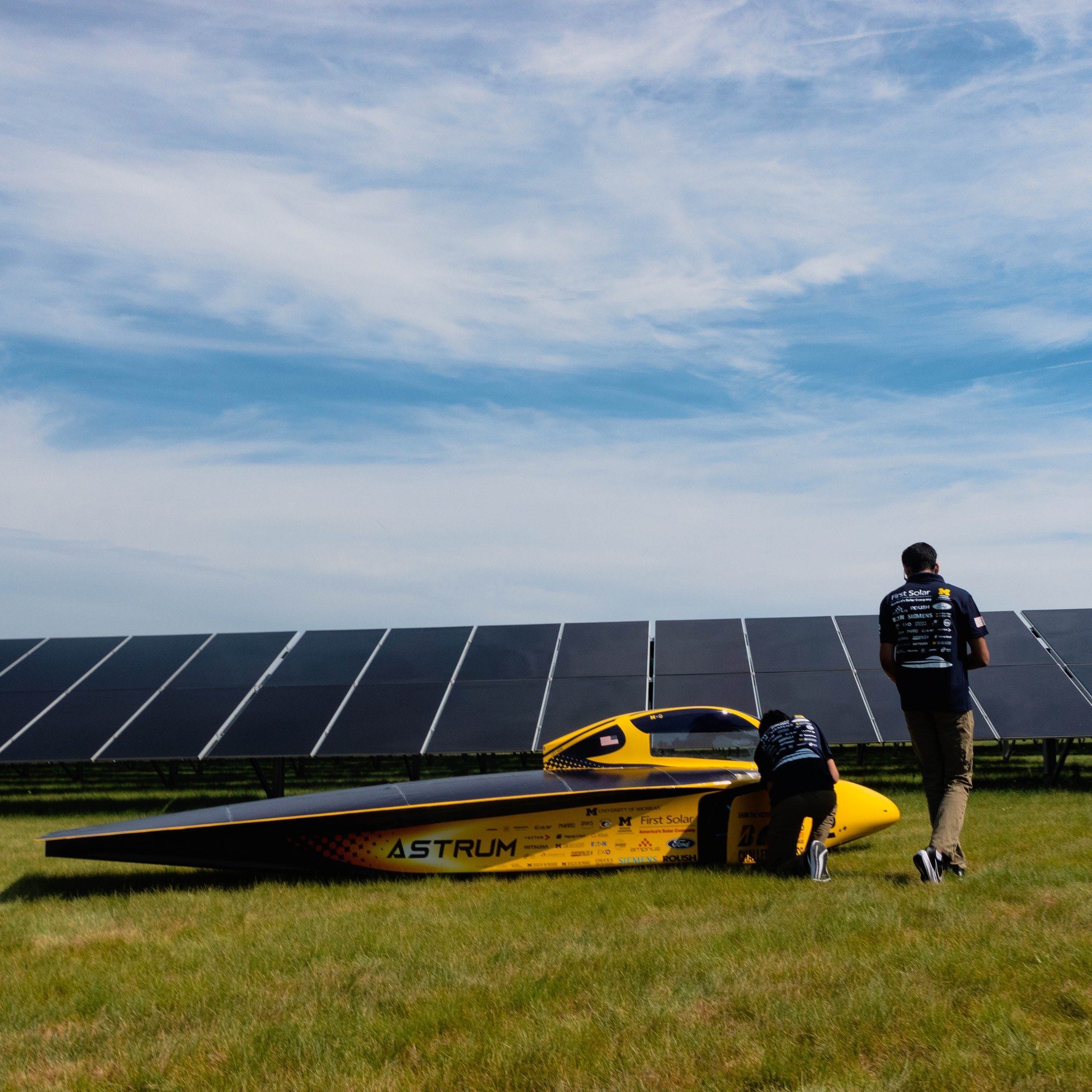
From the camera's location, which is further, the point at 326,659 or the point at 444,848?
the point at 326,659

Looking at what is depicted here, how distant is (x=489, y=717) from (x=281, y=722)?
291cm

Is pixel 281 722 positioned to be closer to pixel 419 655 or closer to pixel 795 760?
pixel 419 655

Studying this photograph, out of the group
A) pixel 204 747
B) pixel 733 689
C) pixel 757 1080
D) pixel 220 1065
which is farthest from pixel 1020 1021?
pixel 204 747

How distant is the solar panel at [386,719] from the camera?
12844 millimetres

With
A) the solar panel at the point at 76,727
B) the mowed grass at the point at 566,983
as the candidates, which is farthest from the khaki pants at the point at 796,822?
the solar panel at the point at 76,727

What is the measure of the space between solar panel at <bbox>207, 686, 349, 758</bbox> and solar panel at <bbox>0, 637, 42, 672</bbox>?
212 inches

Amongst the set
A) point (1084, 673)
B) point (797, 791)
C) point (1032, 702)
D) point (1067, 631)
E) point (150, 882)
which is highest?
point (1067, 631)

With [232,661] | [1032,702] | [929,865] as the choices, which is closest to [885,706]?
[1032,702]

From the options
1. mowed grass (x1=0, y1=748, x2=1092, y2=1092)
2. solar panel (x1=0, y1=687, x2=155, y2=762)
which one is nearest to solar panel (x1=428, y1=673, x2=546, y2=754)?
solar panel (x1=0, y1=687, x2=155, y2=762)

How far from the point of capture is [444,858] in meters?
8.20

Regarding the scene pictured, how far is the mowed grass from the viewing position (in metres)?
3.76

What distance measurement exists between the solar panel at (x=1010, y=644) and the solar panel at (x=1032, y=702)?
163 mm

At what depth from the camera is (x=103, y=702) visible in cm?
1480

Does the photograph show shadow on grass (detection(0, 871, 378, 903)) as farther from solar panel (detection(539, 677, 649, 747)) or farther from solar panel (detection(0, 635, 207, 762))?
solar panel (detection(0, 635, 207, 762))
